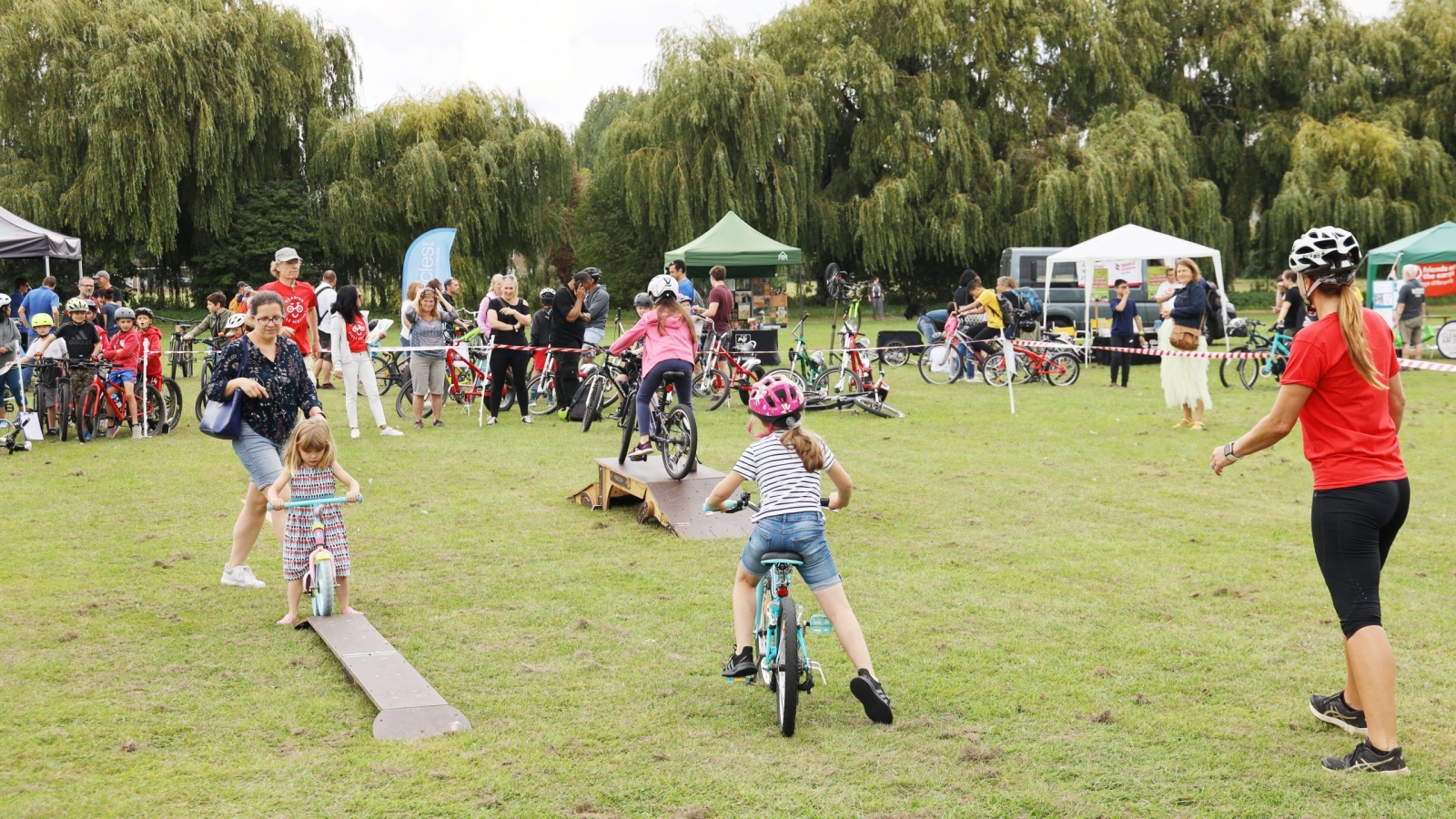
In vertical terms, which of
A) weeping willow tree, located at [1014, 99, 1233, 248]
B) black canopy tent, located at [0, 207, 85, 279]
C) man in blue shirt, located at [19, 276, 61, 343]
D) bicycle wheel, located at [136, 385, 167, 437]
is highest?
weeping willow tree, located at [1014, 99, 1233, 248]

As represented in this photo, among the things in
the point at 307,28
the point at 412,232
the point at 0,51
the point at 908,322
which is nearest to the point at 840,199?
the point at 908,322

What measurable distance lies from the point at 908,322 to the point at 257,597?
28.6 metres

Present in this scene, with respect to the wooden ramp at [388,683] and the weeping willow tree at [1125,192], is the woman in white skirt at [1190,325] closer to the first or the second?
the wooden ramp at [388,683]

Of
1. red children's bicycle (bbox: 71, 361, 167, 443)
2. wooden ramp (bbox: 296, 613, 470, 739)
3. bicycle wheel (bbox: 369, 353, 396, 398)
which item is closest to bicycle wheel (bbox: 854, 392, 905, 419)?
bicycle wheel (bbox: 369, 353, 396, 398)

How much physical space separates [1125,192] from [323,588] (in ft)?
93.4

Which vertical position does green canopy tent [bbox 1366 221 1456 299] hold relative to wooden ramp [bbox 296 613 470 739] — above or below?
above

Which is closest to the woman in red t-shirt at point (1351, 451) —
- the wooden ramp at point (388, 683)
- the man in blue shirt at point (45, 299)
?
the wooden ramp at point (388, 683)

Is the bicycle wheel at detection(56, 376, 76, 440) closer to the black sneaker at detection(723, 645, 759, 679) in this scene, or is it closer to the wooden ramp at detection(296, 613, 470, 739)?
the wooden ramp at detection(296, 613, 470, 739)

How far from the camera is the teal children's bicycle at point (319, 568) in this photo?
5.92m

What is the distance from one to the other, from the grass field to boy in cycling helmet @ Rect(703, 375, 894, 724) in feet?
0.80

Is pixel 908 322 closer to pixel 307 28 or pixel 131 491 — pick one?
pixel 307 28

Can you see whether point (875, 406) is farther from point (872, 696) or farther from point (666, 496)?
point (872, 696)

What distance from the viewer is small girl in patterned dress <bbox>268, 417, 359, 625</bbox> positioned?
234 inches

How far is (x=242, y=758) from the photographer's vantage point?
4.28 metres
